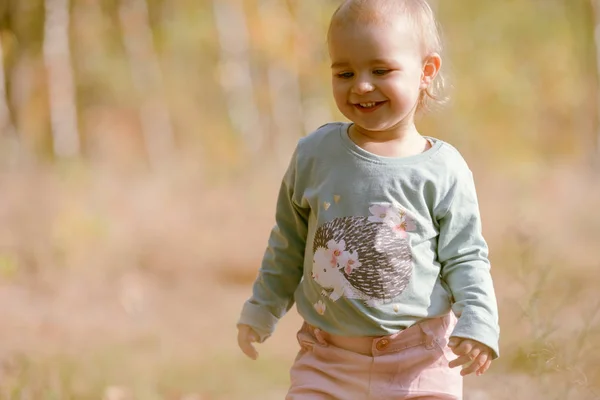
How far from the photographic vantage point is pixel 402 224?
6.79ft

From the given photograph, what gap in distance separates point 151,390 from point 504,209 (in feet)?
15.7

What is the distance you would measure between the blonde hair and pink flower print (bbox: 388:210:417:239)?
0.40 metres

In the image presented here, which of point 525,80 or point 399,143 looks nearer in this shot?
point 399,143

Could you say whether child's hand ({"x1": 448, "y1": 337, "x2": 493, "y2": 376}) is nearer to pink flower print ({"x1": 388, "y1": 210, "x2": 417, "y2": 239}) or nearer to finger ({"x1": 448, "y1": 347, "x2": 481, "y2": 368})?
finger ({"x1": 448, "y1": 347, "x2": 481, "y2": 368})

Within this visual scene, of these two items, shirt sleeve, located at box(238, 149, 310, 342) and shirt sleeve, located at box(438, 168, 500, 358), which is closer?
shirt sleeve, located at box(438, 168, 500, 358)

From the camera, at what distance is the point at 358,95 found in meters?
2.10

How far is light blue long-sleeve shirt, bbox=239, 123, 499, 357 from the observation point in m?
2.07

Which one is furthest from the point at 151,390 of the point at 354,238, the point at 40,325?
the point at 354,238

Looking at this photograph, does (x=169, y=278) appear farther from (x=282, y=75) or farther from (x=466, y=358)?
(x=466, y=358)

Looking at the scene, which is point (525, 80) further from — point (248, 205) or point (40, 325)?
point (40, 325)

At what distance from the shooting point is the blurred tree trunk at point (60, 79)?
9.91 metres

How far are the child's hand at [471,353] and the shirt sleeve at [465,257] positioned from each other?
4 cm

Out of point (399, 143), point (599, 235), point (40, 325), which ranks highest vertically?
point (399, 143)

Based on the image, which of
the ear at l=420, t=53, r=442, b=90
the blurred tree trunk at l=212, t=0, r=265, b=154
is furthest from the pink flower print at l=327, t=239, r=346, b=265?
the blurred tree trunk at l=212, t=0, r=265, b=154
